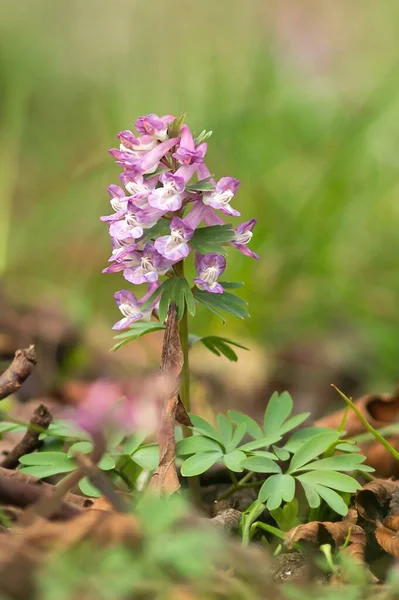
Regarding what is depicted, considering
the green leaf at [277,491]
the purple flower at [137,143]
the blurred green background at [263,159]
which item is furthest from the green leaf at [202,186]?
the blurred green background at [263,159]

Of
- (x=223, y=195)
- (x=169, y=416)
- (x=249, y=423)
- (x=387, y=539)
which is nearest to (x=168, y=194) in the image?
(x=223, y=195)

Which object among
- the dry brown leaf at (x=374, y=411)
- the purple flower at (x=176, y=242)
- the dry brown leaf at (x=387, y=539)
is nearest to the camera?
the dry brown leaf at (x=387, y=539)

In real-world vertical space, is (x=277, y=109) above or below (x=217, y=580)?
above

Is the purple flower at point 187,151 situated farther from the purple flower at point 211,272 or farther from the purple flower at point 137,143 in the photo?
the purple flower at point 211,272

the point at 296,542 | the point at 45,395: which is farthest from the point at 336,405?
the point at 296,542

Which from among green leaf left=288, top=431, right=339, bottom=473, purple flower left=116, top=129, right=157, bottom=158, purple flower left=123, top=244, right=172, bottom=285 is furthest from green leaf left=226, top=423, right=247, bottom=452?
purple flower left=116, top=129, right=157, bottom=158

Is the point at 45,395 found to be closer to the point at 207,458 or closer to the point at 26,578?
the point at 207,458
